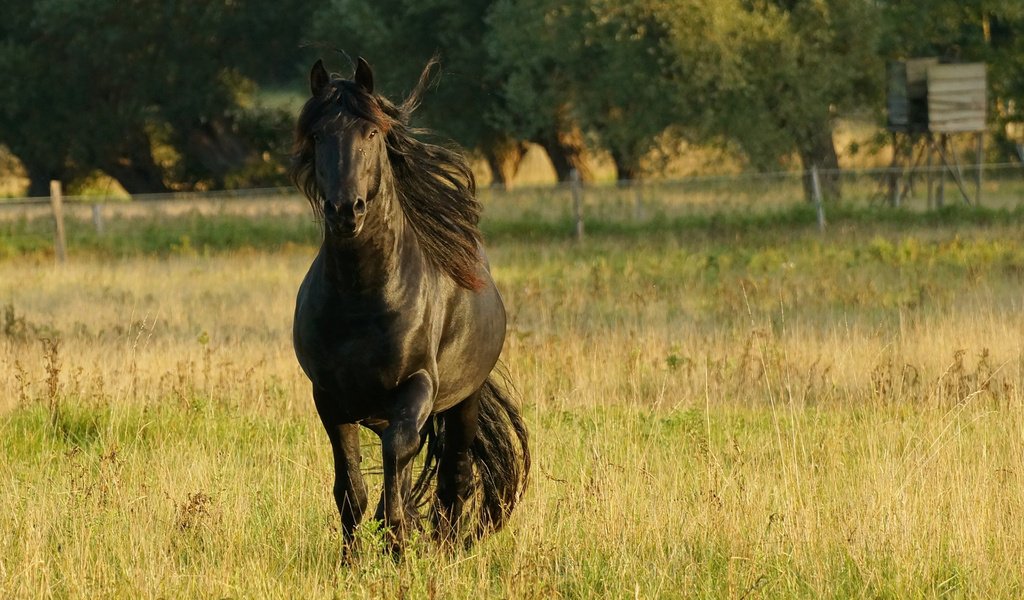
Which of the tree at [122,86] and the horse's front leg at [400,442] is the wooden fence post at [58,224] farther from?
the tree at [122,86]

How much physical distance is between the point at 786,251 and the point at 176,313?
10.1m

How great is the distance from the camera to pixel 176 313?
15828 millimetres

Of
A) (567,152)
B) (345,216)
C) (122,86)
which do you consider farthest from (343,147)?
(122,86)

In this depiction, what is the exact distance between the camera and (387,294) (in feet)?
18.5

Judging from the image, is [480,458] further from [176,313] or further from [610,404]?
[176,313]

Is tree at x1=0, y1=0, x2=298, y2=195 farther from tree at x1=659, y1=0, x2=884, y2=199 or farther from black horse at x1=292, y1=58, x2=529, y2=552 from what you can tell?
black horse at x1=292, y1=58, x2=529, y2=552

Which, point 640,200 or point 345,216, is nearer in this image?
point 345,216

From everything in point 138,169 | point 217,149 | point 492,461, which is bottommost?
point 492,461

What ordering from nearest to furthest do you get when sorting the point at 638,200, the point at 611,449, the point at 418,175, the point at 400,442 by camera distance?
the point at 400,442
the point at 418,175
the point at 611,449
the point at 638,200

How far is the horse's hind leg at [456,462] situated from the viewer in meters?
6.83

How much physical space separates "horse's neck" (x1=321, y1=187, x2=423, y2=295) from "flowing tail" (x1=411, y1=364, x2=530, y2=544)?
1.33 meters

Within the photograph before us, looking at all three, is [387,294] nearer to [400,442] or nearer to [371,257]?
[371,257]

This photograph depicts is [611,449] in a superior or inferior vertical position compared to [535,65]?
inferior

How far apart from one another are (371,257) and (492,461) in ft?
5.74
